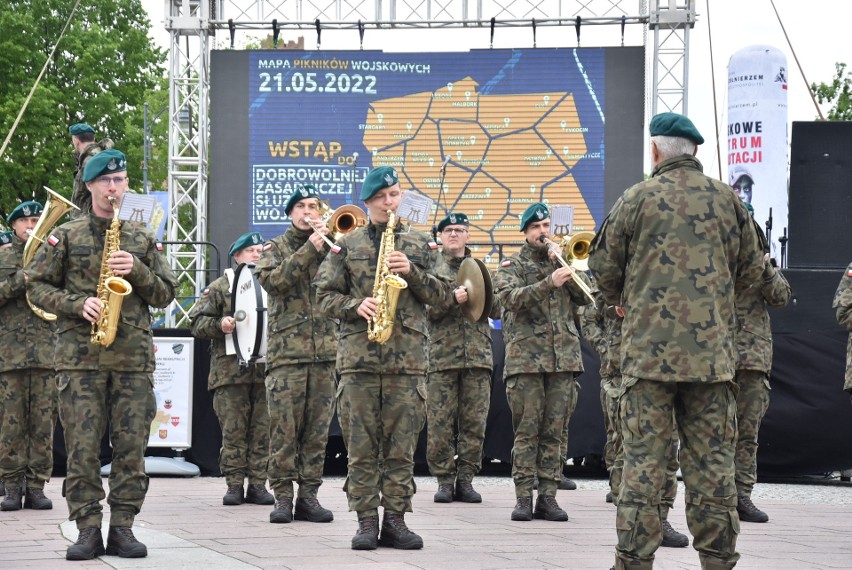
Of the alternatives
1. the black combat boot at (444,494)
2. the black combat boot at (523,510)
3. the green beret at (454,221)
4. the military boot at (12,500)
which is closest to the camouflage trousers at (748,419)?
the black combat boot at (523,510)

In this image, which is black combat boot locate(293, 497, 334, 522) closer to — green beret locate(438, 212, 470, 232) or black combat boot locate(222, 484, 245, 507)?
black combat boot locate(222, 484, 245, 507)

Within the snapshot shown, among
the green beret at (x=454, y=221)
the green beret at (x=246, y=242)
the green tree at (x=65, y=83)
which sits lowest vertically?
the green beret at (x=246, y=242)

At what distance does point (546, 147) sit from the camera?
20.7 m

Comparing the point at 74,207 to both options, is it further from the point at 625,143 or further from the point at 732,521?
the point at 625,143

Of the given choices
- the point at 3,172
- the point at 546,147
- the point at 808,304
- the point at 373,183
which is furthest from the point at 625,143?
the point at 3,172

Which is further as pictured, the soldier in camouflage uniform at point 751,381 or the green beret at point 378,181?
the soldier in camouflage uniform at point 751,381

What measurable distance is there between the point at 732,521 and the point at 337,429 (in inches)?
313

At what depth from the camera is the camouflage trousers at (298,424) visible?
9.07 m

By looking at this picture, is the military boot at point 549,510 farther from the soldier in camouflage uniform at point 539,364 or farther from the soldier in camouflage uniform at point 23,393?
the soldier in camouflage uniform at point 23,393

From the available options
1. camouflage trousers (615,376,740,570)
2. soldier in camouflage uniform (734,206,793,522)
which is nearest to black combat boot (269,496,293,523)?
soldier in camouflage uniform (734,206,793,522)

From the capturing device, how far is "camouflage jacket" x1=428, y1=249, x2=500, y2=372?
36.0ft

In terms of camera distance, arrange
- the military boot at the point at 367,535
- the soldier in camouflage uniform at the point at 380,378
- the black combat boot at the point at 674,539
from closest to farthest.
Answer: the military boot at the point at 367,535 < the soldier in camouflage uniform at the point at 380,378 < the black combat boot at the point at 674,539

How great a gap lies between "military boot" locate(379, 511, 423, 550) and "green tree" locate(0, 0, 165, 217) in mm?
29292

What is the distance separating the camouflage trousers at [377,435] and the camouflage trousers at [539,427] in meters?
1.82
